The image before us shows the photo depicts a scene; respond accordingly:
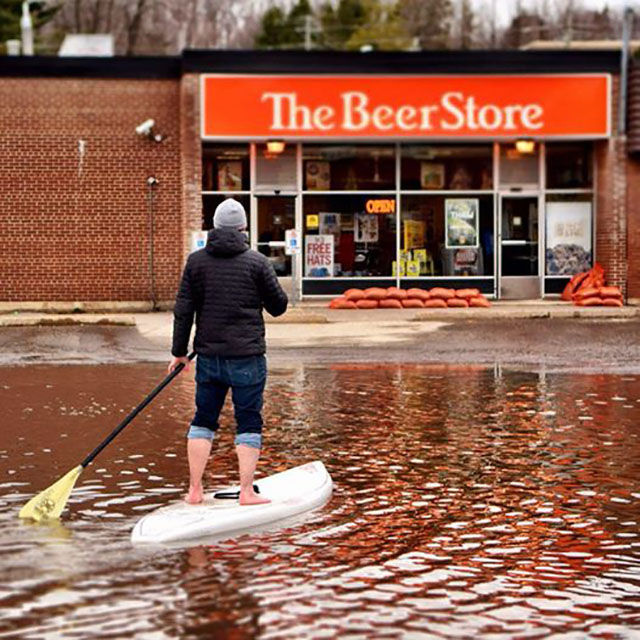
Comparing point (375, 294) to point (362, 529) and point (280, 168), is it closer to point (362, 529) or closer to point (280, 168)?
point (280, 168)

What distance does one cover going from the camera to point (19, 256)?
29484mm

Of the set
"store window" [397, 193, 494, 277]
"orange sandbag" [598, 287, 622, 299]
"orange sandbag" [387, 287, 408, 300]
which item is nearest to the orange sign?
"store window" [397, 193, 494, 277]

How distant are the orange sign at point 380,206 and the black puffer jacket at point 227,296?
21856 mm

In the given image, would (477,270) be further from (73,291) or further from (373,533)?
(373,533)

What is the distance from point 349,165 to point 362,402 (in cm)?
1628

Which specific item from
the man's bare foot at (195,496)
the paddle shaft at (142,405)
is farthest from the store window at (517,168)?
the man's bare foot at (195,496)

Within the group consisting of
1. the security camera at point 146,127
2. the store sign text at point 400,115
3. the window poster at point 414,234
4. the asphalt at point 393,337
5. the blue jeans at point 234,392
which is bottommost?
the asphalt at point 393,337

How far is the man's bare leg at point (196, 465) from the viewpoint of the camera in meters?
8.87

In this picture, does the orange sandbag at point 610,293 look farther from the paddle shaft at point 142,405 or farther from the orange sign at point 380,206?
the paddle shaft at point 142,405

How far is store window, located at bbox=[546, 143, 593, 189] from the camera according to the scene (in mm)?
30938

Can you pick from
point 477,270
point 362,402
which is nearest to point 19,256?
point 477,270

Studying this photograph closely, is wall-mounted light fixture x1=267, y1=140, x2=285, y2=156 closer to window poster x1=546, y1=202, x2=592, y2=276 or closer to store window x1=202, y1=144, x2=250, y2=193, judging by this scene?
store window x1=202, y1=144, x2=250, y2=193

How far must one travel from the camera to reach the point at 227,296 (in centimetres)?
884

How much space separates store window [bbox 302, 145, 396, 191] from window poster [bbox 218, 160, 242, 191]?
4.42 ft
